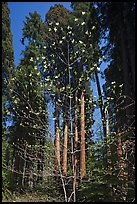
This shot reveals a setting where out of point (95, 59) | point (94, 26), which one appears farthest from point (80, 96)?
point (94, 26)

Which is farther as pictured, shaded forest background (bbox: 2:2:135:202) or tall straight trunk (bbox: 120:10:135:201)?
shaded forest background (bbox: 2:2:135:202)

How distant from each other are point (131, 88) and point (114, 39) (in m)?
1.85

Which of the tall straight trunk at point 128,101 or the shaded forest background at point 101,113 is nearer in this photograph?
the tall straight trunk at point 128,101

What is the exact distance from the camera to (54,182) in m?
11.2

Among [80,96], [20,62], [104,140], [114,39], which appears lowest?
[104,140]

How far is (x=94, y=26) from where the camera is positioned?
27.1ft

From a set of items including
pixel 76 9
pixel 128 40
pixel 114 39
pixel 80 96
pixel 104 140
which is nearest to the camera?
pixel 128 40

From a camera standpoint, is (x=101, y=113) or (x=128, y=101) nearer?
(x=128, y=101)

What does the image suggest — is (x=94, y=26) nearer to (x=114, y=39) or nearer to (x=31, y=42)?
(x=114, y=39)

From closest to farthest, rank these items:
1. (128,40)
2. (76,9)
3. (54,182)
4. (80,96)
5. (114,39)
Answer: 1. (128,40)
2. (114,39)
3. (54,182)
4. (80,96)
5. (76,9)

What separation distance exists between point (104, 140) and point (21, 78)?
7332 millimetres

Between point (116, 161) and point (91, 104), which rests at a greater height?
point (91, 104)

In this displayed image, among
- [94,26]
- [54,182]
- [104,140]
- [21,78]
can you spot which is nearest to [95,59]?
[94,26]

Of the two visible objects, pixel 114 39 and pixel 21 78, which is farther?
pixel 21 78
